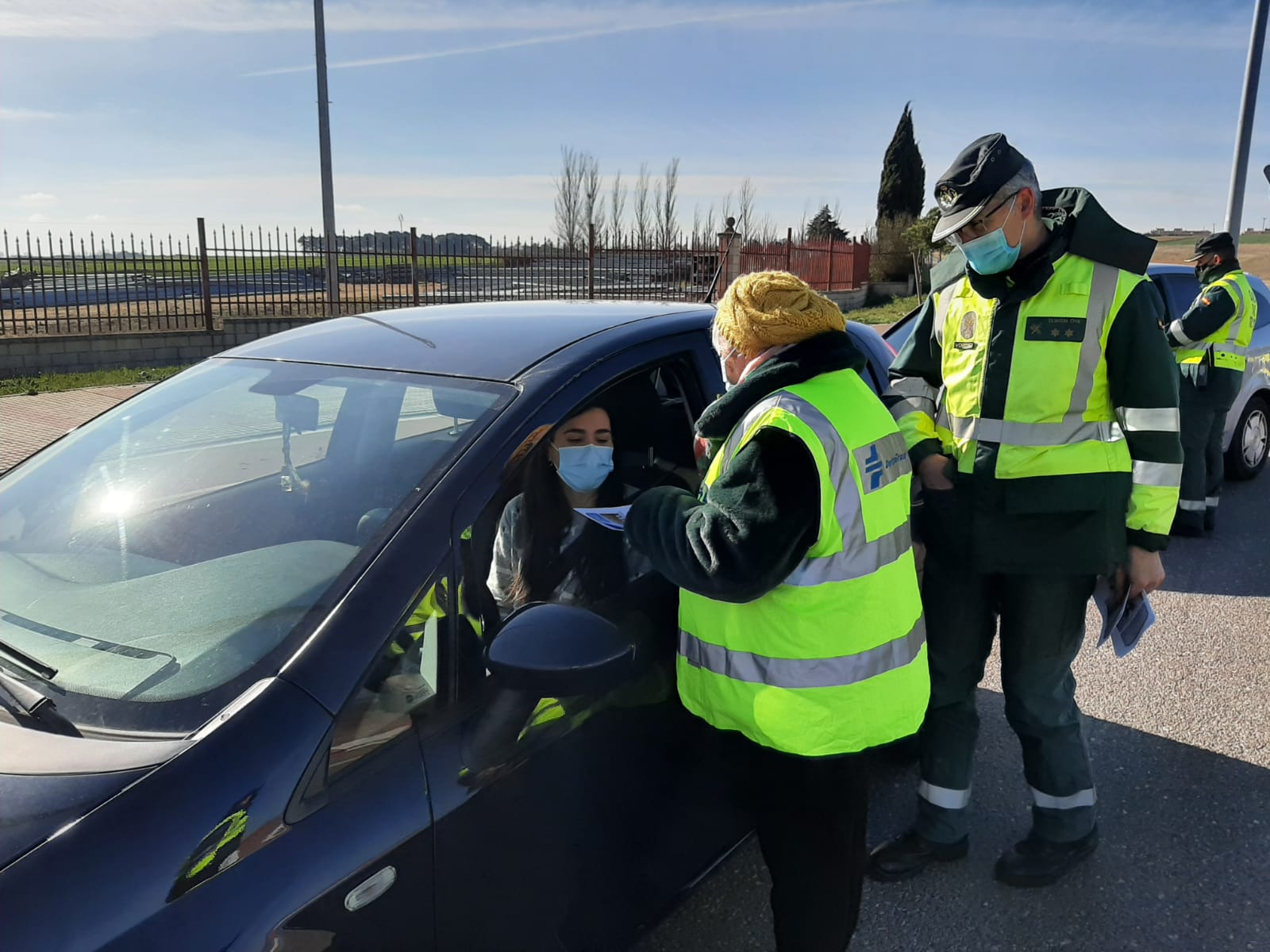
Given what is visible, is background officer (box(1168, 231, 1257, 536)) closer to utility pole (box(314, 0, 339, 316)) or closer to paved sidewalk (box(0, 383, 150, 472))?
paved sidewalk (box(0, 383, 150, 472))

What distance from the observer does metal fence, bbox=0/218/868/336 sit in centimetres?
1294

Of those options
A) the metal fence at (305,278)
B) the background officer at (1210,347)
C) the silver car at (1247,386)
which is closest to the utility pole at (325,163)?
the metal fence at (305,278)

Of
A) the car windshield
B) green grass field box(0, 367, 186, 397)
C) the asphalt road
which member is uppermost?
the car windshield

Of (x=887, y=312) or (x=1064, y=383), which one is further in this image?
(x=887, y=312)

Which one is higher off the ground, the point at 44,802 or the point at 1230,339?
the point at 1230,339

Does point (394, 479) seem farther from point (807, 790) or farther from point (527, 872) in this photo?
point (807, 790)

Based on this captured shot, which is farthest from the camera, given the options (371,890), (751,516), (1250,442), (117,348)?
(117,348)

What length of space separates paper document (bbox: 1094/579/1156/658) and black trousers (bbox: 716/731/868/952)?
113cm

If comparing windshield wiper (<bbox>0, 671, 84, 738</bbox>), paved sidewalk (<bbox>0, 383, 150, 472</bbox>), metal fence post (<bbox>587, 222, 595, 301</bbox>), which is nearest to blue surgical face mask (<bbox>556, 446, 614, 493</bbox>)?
windshield wiper (<bbox>0, 671, 84, 738</bbox>)

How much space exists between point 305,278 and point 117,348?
9.13 ft

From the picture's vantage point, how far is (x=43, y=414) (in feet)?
32.1

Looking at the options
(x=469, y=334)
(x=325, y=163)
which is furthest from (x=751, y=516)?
(x=325, y=163)

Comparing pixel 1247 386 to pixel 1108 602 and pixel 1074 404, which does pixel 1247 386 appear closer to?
pixel 1108 602

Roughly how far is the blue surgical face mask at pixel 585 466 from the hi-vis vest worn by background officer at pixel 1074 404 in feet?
3.49
